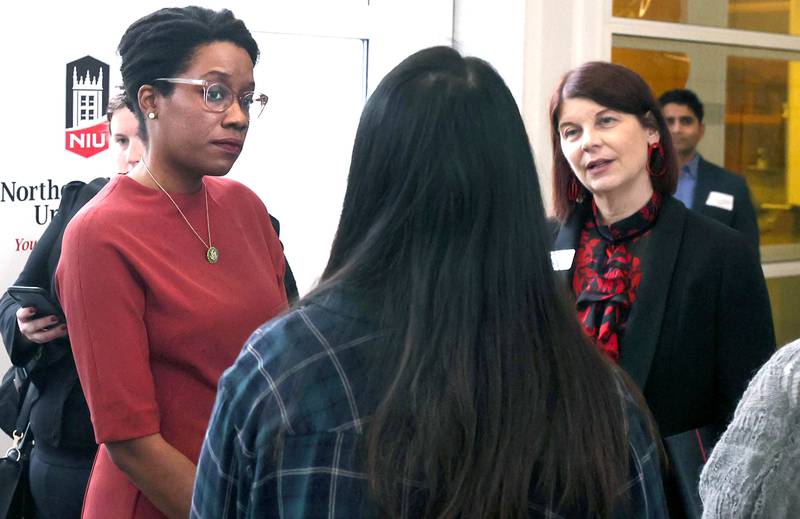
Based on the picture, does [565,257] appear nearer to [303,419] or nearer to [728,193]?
[303,419]

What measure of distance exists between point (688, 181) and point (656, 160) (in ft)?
7.67

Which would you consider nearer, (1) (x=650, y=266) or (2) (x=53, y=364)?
(2) (x=53, y=364)

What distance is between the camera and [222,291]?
196 centimetres

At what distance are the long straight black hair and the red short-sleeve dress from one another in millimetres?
651

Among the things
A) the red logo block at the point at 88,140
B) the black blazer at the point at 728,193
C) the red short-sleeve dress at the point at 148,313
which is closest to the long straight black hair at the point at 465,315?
the red short-sleeve dress at the point at 148,313

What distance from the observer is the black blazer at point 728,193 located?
194 inches

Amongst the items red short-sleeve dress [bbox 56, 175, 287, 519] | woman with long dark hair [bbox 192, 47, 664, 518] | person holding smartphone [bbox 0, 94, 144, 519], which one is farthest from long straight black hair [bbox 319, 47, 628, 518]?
person holding smartphone [bbox 0, 94, 144, 519]

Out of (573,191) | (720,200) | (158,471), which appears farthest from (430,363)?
(720,200)

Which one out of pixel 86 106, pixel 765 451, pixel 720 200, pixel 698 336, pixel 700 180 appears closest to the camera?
pixel 765 451

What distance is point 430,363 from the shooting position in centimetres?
121

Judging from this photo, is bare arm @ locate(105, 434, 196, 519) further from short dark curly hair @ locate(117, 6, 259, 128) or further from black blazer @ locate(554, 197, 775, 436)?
black blazer @ locate(554, 197, 775, 436)

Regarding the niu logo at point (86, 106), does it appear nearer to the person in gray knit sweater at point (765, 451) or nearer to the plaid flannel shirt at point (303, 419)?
the plaid flannel shirt at point (303, 419)

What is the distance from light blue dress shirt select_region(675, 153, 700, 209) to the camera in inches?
199

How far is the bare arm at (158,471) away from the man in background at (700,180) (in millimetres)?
3466
